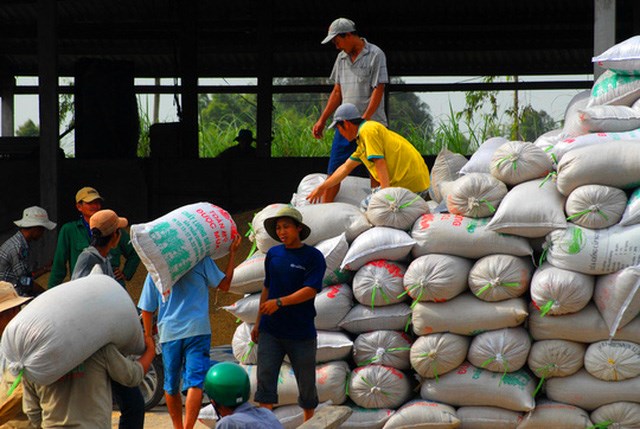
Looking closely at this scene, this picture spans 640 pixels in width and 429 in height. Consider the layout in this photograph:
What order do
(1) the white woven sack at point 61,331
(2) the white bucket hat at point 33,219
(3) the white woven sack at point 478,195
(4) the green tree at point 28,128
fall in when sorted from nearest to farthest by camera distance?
1. (1) the white woven sack at point 61,331
2. (3) the white woven sack at point 478,195
3. (2) the white bucket hat at point 33,219
4. (4) the green tree at point 28,128

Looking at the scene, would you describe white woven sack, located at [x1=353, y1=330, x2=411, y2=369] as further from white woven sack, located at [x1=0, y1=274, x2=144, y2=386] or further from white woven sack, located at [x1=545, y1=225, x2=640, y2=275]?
white woven sack, located at [x1=0, y1=274, x2=144, y2=386]

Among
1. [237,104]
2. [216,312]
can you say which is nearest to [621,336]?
[216,312]

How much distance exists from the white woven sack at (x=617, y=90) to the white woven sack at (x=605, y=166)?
0.89m

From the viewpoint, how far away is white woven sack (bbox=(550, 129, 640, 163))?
6803 millimetres

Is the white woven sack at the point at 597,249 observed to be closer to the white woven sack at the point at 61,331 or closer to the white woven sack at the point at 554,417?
the white woven sack at the point at 554,417

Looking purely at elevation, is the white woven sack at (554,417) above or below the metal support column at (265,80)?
below

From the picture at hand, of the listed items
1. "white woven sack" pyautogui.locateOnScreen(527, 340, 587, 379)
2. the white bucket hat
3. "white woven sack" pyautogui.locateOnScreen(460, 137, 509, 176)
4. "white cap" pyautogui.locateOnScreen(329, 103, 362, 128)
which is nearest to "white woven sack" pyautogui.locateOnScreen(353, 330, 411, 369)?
"white woven sack" pyautogui.locateOnScreen(527, 340, 587, 379)

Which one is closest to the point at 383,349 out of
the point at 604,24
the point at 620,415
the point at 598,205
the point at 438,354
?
the point at 438,354

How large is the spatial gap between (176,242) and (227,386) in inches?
85.4

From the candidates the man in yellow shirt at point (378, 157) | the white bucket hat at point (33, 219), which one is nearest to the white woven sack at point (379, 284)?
the man in yellow shirt at point (378, 157)

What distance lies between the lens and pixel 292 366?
656 cm

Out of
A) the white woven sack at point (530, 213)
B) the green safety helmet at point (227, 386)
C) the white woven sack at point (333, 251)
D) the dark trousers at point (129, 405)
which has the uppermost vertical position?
the white woven sack at point (530, 213)

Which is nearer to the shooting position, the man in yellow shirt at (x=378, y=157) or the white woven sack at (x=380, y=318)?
the white woven sack at (x=380, y=318)

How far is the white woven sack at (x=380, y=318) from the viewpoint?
6805 millimetres
